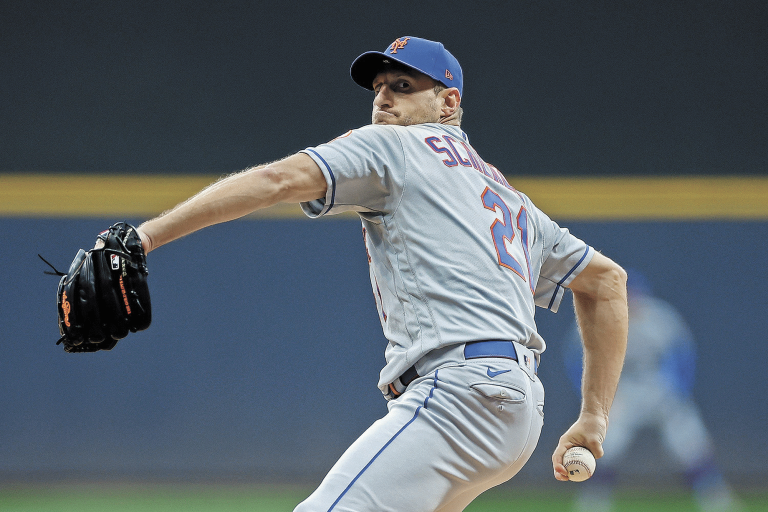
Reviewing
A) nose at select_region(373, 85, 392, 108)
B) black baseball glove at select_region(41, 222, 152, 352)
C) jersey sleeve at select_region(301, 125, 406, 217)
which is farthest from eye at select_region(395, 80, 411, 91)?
black baseball glove at select_region(41, 222, 152, 352)

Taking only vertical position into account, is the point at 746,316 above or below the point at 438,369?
below

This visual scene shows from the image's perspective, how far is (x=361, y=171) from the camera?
1736 millimetres

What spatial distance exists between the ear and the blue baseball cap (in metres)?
0.02

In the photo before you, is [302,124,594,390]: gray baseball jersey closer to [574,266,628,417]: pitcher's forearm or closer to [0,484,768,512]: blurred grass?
[574,266,628,417]: pitcher's forearm

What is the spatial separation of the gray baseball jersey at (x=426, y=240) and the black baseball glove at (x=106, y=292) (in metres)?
0.42

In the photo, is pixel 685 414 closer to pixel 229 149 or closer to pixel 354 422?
pixel 354 422

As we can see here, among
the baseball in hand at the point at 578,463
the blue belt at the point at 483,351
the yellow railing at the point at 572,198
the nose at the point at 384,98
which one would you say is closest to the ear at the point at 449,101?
the nose at the point at 384,98

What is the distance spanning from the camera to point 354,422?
5.30 metres

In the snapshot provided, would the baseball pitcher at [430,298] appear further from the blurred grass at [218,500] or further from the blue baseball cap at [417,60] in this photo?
the blurred grass at [218,500]

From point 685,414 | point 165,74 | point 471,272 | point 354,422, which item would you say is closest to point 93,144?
point 165,74

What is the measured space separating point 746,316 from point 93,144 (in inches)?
194

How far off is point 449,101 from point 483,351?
0.82 meters

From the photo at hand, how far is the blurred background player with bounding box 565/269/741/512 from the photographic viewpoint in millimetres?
4934

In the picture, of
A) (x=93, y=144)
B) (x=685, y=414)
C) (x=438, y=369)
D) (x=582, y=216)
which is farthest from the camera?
→ (x=93, y=144)
